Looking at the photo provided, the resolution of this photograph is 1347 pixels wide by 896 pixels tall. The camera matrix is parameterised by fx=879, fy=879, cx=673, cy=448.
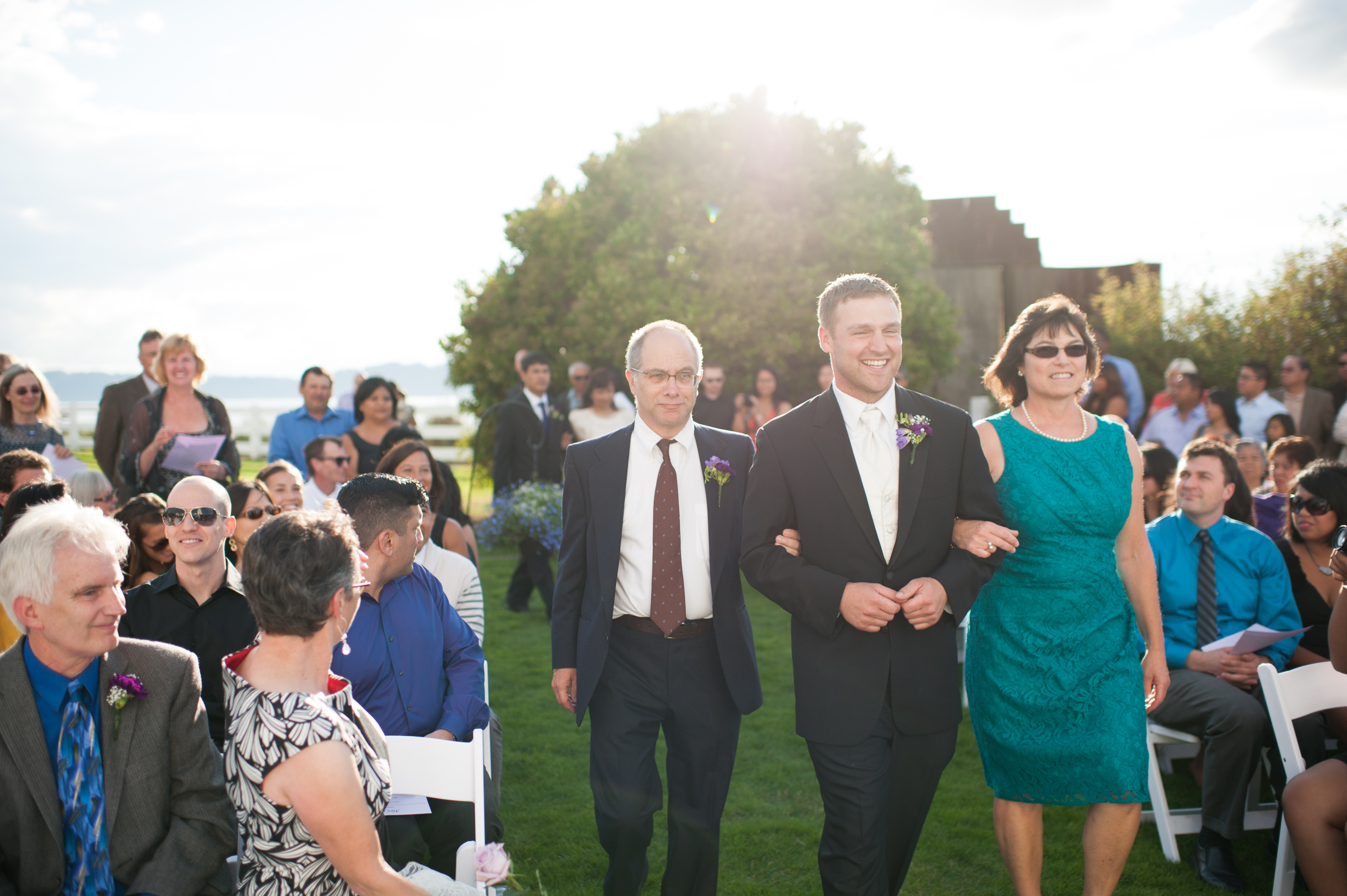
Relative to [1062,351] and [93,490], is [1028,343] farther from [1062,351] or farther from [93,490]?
[93,490]

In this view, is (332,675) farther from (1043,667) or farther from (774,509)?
(1043,667)

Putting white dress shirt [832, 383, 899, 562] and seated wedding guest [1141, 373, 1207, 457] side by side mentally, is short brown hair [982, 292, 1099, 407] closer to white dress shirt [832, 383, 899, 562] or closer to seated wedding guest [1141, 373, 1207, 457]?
white dress shirt [832, 383, 899, 562]

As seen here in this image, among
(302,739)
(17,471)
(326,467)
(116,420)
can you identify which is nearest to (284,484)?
(326,467)

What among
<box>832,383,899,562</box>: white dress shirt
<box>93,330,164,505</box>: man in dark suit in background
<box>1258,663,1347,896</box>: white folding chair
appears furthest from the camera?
<box>93,330,164,505</box>: man in dark suit in background

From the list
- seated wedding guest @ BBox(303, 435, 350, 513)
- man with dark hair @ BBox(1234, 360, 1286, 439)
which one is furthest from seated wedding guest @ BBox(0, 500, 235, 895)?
man with dark hair @ BBox(1234, 360, 1286, 439)

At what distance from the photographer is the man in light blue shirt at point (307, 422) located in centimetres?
709

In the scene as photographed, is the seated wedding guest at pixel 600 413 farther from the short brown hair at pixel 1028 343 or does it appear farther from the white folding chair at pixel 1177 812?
the white folding chair at pixel 1177 812

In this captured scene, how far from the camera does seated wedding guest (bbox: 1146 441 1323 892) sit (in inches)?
153

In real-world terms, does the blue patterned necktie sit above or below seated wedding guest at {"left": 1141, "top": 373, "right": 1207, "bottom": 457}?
below

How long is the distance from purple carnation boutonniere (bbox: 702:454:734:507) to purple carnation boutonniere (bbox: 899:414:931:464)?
0.62m

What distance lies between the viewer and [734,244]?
43.1ft

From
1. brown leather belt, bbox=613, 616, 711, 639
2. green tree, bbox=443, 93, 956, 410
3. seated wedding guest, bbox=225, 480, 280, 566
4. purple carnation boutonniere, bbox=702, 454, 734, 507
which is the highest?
green tree, bbox=443, 93, 956, 410

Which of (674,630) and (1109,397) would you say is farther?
(1109,397)

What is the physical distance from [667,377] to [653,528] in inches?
21.6
